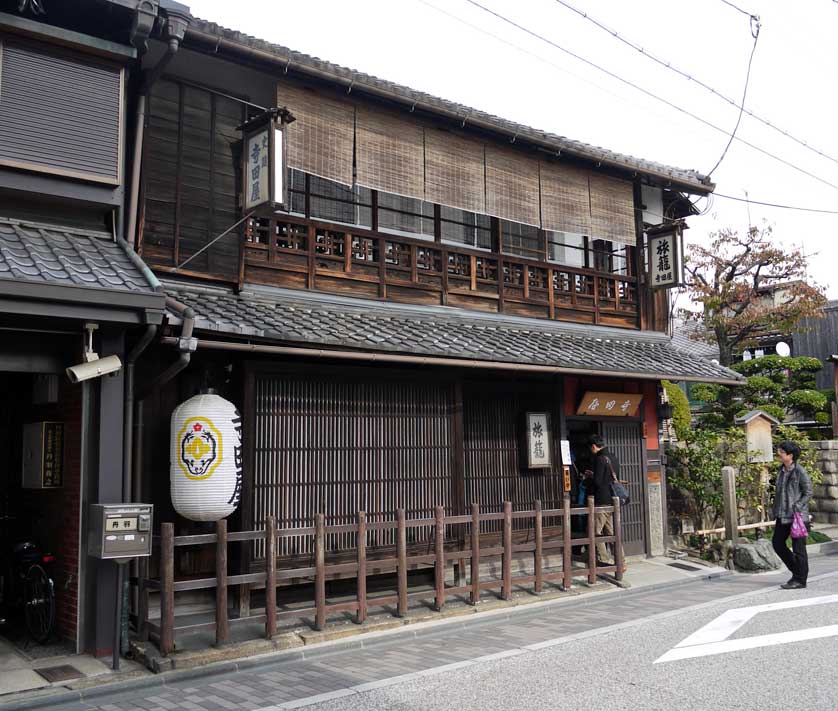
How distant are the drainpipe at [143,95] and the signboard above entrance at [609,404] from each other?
8.67 meters

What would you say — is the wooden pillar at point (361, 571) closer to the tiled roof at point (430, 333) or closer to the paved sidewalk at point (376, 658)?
the paved sidewalk at point (376, 658)

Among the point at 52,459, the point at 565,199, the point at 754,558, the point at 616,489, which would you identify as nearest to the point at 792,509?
the point at 754,558

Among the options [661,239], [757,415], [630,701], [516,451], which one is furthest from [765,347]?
[630,701]

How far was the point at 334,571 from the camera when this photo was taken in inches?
388

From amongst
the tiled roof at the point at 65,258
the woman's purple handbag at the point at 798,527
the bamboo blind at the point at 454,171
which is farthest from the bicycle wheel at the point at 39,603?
the woman's purple handbag at the point at 798,527

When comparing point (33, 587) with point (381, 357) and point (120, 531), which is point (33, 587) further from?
point (381, 357)

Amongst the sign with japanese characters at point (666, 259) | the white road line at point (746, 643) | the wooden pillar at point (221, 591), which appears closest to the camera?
the white road line at point (746, 643)

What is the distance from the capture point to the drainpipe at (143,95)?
9211 millimetres

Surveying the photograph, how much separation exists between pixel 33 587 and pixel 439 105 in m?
8.91

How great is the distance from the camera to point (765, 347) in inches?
Result: 1375

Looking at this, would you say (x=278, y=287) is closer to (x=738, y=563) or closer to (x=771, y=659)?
(x=771, y=659)

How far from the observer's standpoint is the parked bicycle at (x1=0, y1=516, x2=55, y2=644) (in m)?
8.68

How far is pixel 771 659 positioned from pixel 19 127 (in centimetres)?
998

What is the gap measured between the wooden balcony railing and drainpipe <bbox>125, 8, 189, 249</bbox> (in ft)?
5.71
